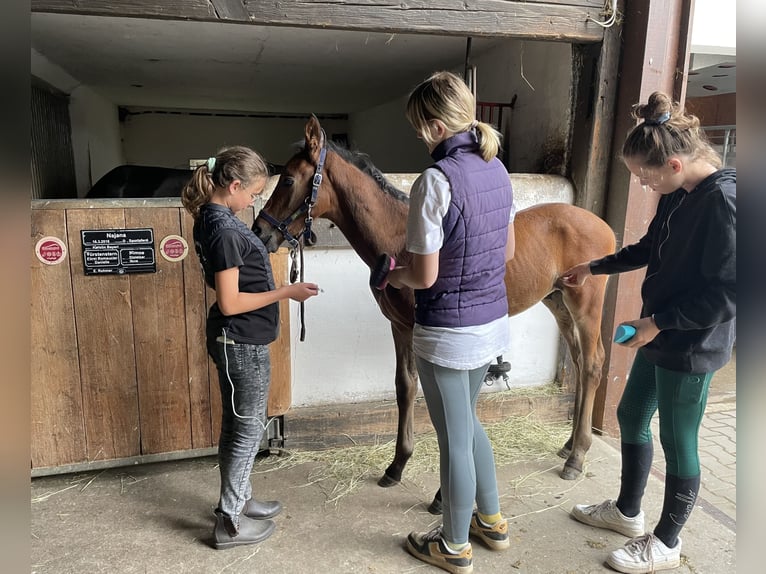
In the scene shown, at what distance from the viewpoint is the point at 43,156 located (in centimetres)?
380

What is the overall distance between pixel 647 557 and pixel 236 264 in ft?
5.69

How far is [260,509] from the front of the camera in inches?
84.5

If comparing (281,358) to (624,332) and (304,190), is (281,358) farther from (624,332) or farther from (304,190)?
(624,332)

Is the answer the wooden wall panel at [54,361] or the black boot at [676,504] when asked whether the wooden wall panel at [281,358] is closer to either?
the wooden wall panel at [54,361]

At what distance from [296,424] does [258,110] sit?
5.46 meters

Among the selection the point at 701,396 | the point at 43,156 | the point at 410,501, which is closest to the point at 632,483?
the point at 701,396

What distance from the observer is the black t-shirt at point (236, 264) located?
164cm

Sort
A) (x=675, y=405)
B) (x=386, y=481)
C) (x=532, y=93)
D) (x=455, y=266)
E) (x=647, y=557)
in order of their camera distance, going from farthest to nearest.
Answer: (x=532, y=93), (x=386, y=481), (x=647, y=557), (x=675, y=405), (x=455, y=266)

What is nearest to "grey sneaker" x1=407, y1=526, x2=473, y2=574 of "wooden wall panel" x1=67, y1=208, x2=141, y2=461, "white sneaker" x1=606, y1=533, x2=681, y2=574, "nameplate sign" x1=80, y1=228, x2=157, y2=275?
"white sneaker" x1=606, y1=533, x2=681, y2=574

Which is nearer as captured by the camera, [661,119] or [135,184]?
[661,119]

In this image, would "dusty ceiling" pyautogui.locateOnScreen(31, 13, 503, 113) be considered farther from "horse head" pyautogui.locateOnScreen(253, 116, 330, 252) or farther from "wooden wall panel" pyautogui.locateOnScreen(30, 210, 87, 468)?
"wooden wall panel" pyautogui.locateOnScreen(30, 210, 87, 468)

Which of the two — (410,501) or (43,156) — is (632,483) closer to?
(410,501)

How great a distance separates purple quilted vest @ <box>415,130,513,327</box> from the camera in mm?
1429

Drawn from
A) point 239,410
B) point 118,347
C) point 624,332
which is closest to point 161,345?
point 118,347
